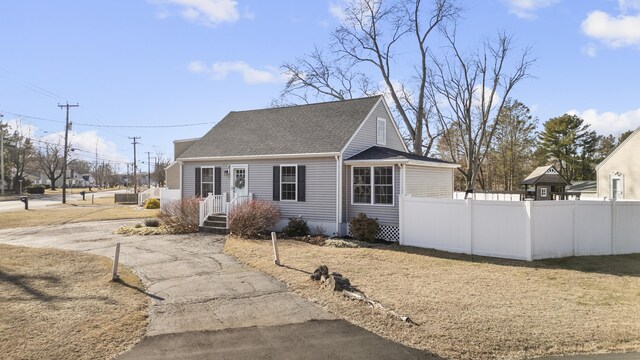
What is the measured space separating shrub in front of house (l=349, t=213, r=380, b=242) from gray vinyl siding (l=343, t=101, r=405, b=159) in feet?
9.15

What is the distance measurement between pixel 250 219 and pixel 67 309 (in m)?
9.32

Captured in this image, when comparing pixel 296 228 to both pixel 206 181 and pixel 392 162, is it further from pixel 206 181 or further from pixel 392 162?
pixel 206 181

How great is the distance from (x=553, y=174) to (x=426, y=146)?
18507mm

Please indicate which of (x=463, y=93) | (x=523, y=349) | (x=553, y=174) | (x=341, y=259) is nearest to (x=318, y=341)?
(x=523, y=349)

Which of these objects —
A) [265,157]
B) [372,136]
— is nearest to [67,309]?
[265,157]

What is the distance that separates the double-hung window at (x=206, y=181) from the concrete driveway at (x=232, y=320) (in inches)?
339

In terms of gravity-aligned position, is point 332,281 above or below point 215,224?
below

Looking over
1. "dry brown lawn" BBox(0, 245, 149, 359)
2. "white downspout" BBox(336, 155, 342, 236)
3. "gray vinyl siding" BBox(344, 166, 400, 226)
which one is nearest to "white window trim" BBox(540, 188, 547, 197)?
"gray vinyl siding" BBox(344, 166, 400, 226)

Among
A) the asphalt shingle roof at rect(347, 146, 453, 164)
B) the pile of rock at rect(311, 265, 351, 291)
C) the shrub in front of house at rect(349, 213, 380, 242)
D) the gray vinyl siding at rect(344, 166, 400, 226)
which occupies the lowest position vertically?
the pile of rock at rect(311, 265, 351, 291)

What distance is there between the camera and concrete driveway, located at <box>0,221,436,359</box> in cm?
545

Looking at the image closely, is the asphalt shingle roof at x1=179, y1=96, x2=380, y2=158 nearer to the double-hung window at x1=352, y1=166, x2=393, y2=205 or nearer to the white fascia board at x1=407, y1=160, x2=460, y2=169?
the double-hung window at x1=352, y1=166, x2=393, y2=205

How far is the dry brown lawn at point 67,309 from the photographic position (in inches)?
216

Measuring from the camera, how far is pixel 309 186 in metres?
17.3

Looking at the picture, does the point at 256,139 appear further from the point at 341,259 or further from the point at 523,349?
the point at 523,349
